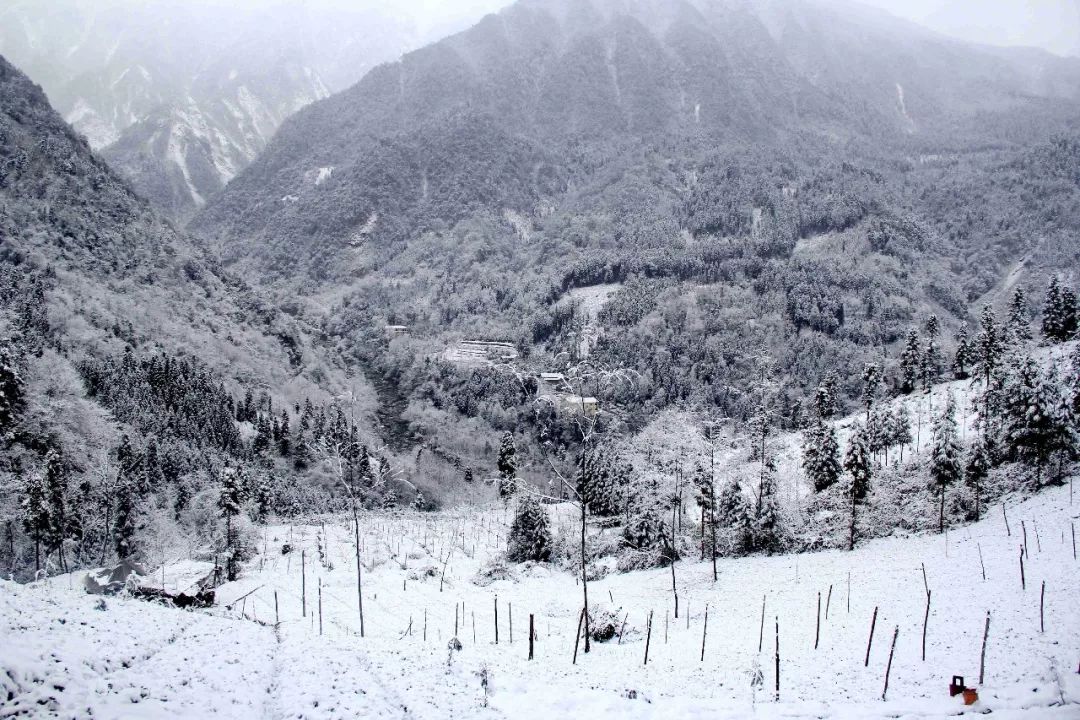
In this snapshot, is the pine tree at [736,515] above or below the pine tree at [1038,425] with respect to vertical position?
below

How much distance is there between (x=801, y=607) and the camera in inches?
1569

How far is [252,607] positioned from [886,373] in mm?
144943

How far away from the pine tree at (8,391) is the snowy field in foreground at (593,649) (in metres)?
28.7

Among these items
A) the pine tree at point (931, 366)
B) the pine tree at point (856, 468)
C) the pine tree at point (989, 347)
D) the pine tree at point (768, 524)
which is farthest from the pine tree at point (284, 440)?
the pine tree at point (989, 347)

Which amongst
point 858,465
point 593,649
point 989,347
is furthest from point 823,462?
point 593,649

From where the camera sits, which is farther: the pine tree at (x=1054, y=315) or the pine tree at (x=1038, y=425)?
the pine tree at (x=1054, y=315)

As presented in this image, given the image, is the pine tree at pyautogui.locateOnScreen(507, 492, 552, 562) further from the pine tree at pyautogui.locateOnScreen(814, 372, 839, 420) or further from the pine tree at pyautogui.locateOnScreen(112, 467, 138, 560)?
the pine tree at pyautogui.locateOnScreen(814, 372, 839, 420)

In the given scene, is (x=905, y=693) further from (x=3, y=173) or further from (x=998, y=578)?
(x=3, y=173)

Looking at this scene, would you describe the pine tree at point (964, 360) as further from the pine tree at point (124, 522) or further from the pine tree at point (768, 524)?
the pine tree at point (124, 522)

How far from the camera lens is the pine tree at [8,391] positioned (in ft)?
184

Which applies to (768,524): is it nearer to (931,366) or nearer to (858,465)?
(858,465)

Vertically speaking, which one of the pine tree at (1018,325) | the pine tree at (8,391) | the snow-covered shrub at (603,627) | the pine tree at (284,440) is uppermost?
the pine tree at (8,391)

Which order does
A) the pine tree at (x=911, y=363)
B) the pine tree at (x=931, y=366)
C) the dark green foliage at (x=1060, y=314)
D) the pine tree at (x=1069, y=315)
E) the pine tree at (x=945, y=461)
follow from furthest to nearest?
the pine tree at (x=911, y=363)
the pine tree at (x=931, y=366)
the dark green foliage at (x=1060, y=314)
the pine tree at (x=1069, y=315)
the pine tree at (x=945, y=461)

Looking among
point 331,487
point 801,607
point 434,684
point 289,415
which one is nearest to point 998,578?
point 801,607
